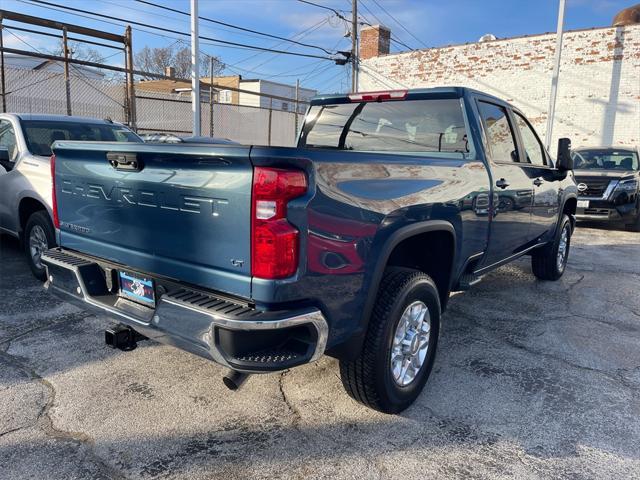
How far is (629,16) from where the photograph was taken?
16.5m

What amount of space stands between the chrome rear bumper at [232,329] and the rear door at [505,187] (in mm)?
2247

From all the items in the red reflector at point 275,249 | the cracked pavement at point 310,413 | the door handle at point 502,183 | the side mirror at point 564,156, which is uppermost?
the side mirror at point 564,156

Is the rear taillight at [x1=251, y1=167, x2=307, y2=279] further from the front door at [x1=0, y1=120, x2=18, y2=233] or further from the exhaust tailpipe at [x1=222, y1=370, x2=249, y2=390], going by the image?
the front door at [x1=0, y1=120, x2=18, y2=233]

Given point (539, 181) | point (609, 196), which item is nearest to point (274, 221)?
point (539, 181)

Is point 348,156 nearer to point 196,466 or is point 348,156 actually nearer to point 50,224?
point 196,466

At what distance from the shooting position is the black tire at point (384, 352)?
2.81 m

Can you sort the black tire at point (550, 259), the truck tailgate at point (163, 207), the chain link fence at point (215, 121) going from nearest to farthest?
the truck tailgate at point (163, 207) < the black tire at point (550, 259) < the chain link fence at point (215, 121)

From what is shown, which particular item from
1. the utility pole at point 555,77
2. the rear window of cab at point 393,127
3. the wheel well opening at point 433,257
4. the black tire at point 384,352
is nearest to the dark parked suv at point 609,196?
the utility pole at point 555,77

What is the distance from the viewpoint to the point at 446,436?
292 centimetres

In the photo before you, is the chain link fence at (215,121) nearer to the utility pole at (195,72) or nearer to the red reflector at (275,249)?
the utility pole at (195,72)

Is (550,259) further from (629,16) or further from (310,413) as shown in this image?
(629,16)

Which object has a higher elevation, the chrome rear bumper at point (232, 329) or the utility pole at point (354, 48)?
the utility pole at point (354, 48)

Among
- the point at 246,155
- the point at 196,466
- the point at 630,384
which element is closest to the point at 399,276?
the point at 246,155

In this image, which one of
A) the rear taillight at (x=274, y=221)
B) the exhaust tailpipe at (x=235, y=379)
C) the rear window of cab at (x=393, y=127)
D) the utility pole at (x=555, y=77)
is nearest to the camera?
the rear taillight at (x=274, y=221)
